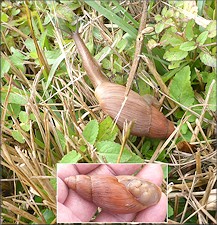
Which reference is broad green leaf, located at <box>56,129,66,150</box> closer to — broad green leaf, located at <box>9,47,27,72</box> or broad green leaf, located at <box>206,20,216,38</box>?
broad green leaf, located at <box>9,47,27,72</box>

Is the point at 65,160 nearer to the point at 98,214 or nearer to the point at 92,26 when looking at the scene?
the point at 98,214

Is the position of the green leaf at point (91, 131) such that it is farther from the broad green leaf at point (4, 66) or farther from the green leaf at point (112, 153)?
the broad green leaf at point (4, 66)

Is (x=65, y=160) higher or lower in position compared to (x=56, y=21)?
lower

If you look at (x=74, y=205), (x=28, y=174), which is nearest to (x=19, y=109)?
(x=28, y=174)

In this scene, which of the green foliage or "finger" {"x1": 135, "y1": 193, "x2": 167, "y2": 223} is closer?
"finger" {"x1": 135, "y1": 193, "x2": 167, "y2": 223}

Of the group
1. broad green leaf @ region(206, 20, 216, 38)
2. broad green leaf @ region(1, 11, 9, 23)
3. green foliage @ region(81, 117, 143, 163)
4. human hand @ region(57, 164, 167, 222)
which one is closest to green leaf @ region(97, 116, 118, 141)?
green foliage @ region(81, 117, 143, 163)

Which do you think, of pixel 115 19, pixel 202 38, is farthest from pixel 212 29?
pixel 115 19
